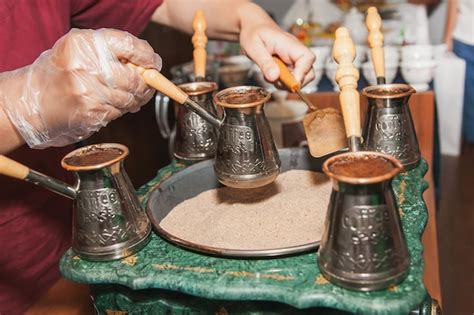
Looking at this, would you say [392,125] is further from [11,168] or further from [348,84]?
[11,168]

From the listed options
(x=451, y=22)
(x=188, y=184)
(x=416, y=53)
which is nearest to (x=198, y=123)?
(x=188, y=184)

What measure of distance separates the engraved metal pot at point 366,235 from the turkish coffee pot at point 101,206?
34cm

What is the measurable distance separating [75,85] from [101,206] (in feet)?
0.65

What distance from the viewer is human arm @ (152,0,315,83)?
122cm

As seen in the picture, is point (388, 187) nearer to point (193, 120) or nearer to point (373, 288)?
point (373, 288)

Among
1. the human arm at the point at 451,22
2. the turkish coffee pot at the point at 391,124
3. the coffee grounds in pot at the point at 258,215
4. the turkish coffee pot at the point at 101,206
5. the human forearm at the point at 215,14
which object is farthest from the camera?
the human arm at the point at 451,22

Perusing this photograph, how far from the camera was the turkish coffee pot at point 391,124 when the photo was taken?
1.06 meters

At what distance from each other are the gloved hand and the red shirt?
258mm

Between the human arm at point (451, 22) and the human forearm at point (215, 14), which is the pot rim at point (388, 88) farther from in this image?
the human arm at point (451, 22)

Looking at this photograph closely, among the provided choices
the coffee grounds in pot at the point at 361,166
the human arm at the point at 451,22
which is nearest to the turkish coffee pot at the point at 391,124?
the coffee grounds in pot at the point at 361,166

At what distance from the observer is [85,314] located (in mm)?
1053

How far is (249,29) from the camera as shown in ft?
4.41

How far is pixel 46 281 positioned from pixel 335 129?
725 millimetres

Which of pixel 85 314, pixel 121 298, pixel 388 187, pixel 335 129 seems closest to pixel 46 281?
pixel 85 314
